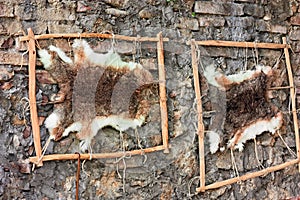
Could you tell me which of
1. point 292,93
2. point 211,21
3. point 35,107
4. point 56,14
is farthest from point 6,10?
point 292,93

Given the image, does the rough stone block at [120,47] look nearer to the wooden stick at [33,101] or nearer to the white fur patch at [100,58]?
the white fur patch at [100,58]

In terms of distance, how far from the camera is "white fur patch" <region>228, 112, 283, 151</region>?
2.36m

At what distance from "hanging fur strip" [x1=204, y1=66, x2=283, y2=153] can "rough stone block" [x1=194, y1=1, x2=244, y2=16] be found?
0.30 metres

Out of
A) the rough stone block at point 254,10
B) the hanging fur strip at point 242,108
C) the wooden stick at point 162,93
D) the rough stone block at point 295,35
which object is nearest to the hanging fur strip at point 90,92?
the wooden stick at point 162,93

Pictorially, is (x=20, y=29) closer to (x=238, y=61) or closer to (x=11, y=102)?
(x=11, y=102)

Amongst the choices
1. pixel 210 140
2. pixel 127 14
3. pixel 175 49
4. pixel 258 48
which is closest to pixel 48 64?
pixel 127 14

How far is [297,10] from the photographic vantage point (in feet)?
8.39

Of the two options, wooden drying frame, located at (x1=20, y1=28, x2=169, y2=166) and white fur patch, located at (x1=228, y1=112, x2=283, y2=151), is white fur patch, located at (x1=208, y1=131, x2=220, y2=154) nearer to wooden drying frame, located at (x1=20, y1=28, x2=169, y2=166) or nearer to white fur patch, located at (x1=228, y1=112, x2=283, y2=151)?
white fur patch, located at (x1=228, y1=112, x2=283, y2=151)

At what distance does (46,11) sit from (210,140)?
40.6 inches

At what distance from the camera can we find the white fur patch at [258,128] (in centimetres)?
236

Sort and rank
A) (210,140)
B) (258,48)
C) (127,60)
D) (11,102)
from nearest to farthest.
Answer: (11,102), (127,60), (210,140), (258,48)

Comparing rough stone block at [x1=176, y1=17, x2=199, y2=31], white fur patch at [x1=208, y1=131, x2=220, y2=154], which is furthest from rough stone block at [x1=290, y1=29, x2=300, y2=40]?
white fur patch at [x1=208, y1=131, x2=220, y2=154]

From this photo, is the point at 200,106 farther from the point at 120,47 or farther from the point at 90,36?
the point at 90,36

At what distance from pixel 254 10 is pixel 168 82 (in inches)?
26.4
